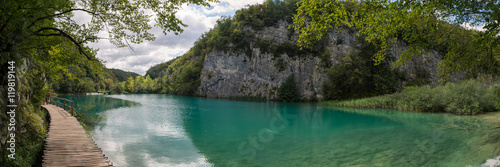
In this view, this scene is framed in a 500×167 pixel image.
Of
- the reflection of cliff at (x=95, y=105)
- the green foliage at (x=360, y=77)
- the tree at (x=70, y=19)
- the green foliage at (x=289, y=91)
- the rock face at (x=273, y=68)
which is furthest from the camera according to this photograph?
the green foliage at (x=289, y=91)

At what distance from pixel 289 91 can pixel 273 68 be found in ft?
24.5

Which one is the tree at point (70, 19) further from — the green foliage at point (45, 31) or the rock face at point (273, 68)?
the rock face at point (273, 68)

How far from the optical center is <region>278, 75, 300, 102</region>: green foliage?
147 feet

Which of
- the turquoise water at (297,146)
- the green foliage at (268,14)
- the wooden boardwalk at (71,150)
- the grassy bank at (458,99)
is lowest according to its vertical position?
the turquoise water at (297,146)

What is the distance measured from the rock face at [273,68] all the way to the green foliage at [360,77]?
3096mm

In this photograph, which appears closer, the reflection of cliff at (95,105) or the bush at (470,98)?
the bush at (470,98)

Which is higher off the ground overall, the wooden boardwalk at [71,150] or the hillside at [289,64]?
the hillside at [289,64]

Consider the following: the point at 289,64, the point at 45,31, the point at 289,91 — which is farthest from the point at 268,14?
the point at 45,31

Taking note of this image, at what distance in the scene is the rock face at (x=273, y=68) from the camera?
143 feet

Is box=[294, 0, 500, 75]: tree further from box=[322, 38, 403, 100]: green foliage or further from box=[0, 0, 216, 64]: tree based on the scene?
box=[322, 38, 403, 100]: green foliage

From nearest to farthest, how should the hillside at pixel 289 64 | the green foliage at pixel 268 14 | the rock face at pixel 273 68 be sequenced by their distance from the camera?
the hillside at pixel 289 64 < the rock face at pixel 273 68 < the green foliage at pixel 268 14

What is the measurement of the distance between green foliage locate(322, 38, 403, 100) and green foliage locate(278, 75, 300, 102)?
21.6 feet

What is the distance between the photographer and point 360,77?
35.8 m

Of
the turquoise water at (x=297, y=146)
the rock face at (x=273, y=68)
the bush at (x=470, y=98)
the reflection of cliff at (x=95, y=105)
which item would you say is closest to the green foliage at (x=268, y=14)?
the rock face at (x=273, y=68)
